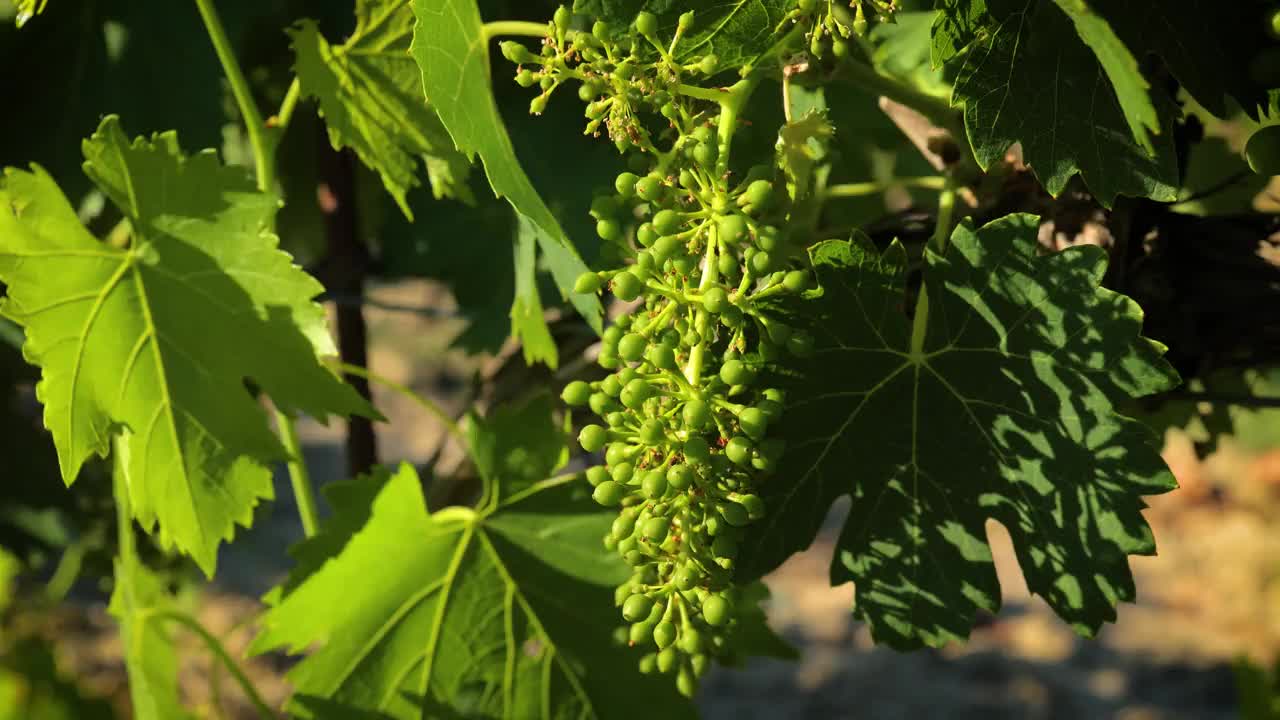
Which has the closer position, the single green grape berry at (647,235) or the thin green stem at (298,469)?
the single green grape berry at (647,235)

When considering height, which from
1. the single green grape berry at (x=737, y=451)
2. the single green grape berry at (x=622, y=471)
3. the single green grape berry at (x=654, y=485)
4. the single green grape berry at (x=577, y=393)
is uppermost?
the single green grape berry at (x=577, y=393)

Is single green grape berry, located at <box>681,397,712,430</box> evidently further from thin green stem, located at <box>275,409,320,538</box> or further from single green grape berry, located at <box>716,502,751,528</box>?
thin green stem, located at <box>275,409,320,538</box>

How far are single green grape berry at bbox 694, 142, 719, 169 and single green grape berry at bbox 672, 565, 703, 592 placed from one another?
0.25 metres

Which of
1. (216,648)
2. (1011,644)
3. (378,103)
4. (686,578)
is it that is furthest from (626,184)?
(1011,644)

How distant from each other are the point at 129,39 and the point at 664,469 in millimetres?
951

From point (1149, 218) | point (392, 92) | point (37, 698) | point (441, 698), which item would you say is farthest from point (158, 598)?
point (1149, 218)

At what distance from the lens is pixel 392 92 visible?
1.04 m

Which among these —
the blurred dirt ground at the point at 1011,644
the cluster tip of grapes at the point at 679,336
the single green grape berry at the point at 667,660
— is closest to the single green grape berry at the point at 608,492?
the cluster tip of grapes at the point at 679,336

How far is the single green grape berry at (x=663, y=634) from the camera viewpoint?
756 millimetres

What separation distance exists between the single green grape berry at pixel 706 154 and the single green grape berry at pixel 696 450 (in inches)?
6.6

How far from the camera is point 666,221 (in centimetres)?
71

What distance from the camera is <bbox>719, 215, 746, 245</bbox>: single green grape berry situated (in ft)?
2.29

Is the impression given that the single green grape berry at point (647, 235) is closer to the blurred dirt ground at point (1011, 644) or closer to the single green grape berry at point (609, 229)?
the single green grape berry at point (609, 229)

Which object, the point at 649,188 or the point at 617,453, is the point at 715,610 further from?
the point at 649,188
